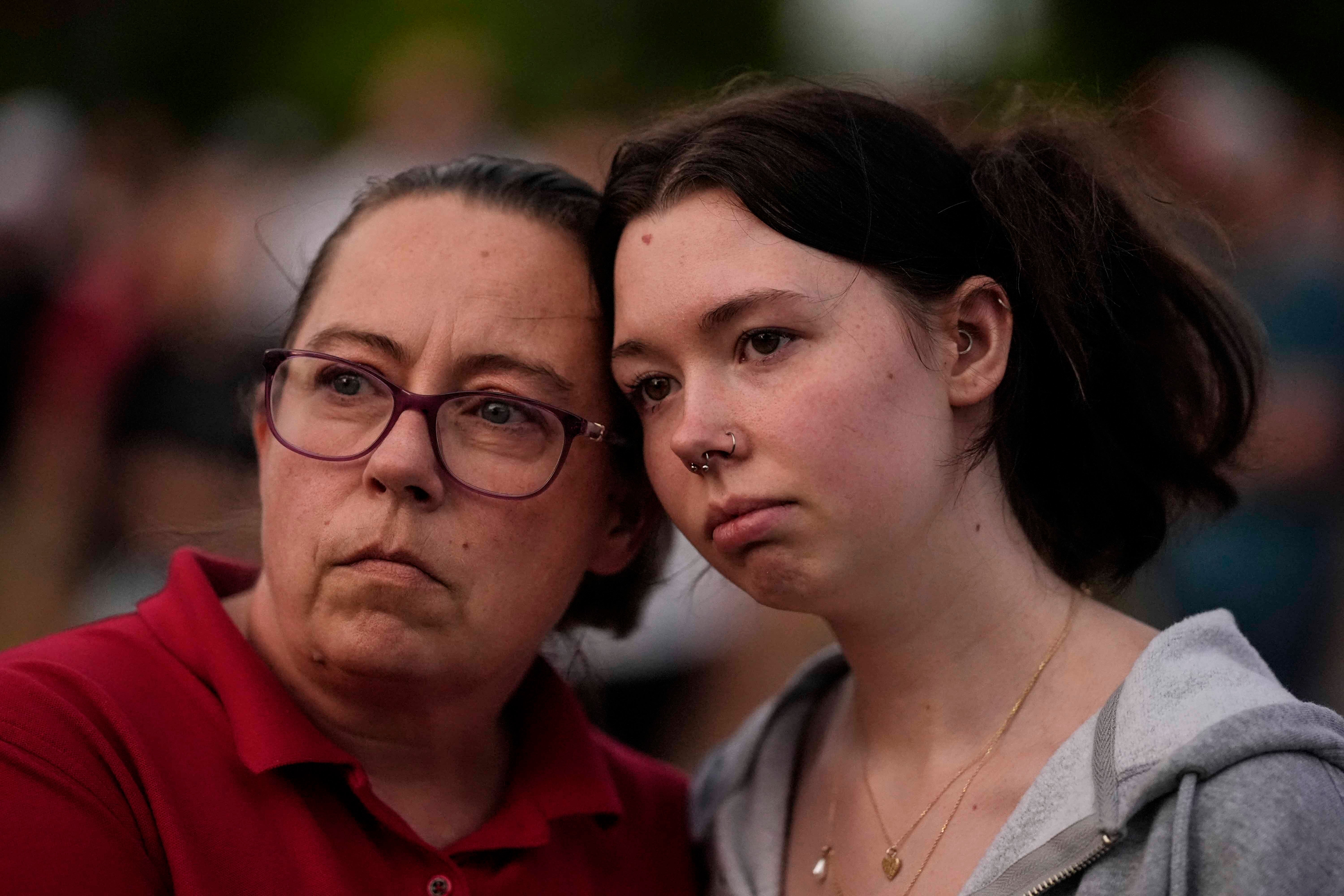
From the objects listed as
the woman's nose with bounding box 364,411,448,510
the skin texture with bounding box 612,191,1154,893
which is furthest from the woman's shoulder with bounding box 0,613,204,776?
the skin texture with bounding box 612,191,1154,893

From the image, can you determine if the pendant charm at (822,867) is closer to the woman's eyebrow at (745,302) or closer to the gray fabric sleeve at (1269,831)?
the gray fabric sleeve at (1269,831)

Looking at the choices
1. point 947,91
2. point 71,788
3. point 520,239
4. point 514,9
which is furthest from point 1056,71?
point 71,788

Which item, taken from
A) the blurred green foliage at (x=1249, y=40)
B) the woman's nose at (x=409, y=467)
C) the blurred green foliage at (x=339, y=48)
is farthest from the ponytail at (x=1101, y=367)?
the blurred green foliage at (x=339, y=48)

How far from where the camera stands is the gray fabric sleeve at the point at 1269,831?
1.71 meters

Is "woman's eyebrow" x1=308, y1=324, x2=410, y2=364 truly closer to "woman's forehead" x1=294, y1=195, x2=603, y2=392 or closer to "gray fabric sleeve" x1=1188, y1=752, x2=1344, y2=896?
"woman's forehead" x1=294, y1=195, x2=603, y2=392

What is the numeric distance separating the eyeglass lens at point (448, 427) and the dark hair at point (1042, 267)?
289 millimetres

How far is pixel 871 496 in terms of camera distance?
2.06 metres

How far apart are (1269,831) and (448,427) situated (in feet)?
4.38

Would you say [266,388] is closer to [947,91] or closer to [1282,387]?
[947,91]

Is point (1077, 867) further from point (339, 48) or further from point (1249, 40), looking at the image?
point (339, 48)

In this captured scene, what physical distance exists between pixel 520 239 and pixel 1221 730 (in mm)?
1382

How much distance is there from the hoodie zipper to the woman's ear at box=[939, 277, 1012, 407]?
726 mm

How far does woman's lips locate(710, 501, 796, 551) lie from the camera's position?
207 centimetres

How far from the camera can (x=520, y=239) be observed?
A: 241 centimetres
